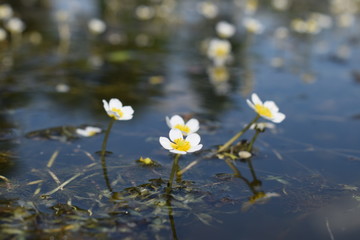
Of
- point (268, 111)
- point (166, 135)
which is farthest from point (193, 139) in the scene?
point (166, 135)

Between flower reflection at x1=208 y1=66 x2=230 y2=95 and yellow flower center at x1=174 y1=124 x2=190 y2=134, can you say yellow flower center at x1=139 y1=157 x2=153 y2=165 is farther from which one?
flower reflection at x1=208 y1=66 x2=230 y2=95

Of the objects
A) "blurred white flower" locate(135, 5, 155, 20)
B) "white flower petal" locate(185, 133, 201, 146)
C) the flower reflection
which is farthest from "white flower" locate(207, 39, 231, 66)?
"blurred white flower" locate(135, 5, 155, 20)

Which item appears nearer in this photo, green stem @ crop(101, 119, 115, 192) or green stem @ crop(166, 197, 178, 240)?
green stem @ crop(166, 197, 178, 240)

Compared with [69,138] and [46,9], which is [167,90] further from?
[46,9]

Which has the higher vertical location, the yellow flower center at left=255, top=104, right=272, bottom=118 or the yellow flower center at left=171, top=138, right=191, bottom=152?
the yellow flower center at left=255, top=104, right=272, bottom=118

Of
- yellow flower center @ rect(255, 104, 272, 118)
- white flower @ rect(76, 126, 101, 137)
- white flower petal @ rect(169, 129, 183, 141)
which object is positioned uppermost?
white flower @ rect(76, 126, 101, 137)

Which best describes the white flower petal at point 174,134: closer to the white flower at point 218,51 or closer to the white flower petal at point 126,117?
the white flower petal at point 126,117

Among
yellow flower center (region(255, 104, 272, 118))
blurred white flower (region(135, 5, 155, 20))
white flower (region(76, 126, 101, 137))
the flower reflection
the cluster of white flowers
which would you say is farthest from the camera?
blurred white flower (region(135, 5, 155, 20))
